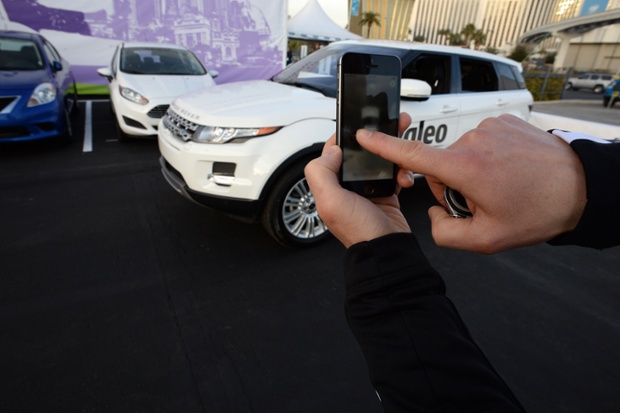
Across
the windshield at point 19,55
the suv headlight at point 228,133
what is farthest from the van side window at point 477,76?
the windshield at point 19,55

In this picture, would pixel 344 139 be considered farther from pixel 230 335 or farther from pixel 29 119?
pixel 29 119

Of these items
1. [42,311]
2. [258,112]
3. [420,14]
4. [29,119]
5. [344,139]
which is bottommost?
[42,311]

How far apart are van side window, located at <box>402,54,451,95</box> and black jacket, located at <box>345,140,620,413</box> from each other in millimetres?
2925

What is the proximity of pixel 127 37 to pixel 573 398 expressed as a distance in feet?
41.4

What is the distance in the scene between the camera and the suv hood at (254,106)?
2.52 m

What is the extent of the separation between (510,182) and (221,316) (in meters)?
1.88

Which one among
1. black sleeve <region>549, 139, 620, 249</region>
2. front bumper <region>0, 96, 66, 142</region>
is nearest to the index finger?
black sleeve <region>549, 139, 620, 249</region>

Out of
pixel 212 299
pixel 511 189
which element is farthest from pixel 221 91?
pixel 511 189

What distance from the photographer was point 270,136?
2.53 meters

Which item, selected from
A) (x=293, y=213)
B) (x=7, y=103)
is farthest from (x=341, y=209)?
(x=7, y=103)

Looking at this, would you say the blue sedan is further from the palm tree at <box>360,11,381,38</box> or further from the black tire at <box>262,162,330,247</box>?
the palm tree at <box>360,11,381,38</box>

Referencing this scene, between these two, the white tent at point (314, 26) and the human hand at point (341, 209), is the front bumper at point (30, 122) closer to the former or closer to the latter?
the human hand at point (341, 209)

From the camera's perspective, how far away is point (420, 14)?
121750 mm

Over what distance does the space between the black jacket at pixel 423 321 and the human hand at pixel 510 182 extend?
1.4 inches
